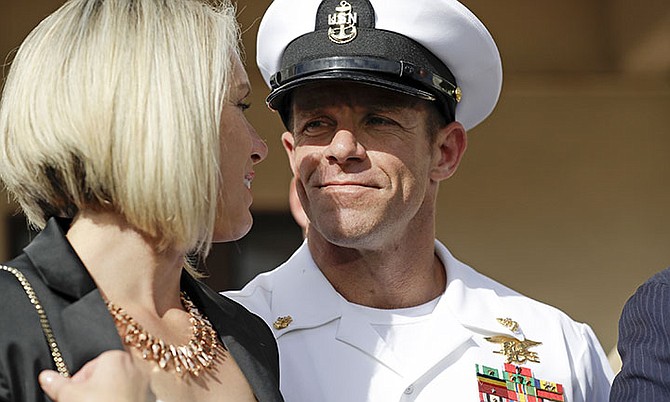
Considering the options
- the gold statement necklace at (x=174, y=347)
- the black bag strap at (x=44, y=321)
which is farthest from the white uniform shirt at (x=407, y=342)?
the black bag strap at (x=44, y=321)

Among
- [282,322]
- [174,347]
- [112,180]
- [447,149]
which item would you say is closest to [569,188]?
[447,149]

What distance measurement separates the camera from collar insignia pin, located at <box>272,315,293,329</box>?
2639 mm

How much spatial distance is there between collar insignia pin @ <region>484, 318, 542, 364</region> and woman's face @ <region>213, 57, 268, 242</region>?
0.79 metres

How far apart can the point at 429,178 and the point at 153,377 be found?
3.81 ft

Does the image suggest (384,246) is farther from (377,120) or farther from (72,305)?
(72,305)

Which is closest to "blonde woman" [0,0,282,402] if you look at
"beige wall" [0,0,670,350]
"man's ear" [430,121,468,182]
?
"man's ear" [430,121,468,182]

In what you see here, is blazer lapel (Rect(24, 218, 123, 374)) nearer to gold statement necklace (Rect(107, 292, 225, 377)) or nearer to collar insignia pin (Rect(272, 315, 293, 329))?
gold statement necklace (Rect(107, 292, 225, 377))

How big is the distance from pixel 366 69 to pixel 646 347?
2.77ft

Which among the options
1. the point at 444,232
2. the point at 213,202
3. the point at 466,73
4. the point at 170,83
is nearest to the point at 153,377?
the point at 213,202

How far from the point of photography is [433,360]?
8.61ft

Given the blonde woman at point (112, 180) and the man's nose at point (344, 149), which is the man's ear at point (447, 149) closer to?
the man's nose at point (344, 149)

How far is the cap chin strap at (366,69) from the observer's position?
8.72ft

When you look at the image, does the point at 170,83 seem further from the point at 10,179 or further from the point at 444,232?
the point at 444,232

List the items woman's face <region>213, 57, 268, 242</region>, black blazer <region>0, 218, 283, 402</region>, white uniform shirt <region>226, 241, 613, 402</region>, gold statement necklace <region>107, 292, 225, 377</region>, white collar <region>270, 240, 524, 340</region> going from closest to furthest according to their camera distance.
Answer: black blazer <region>0, 218, 283, 402</region>, gold statement necklace <region>107, 292, 225, 377</region>, woman's face <region>213, 57, 268, 242</region>, white uniform shirt <region>226, 241, 613, 402</region>, white collar <region>270, 240, 524, 340</region>
